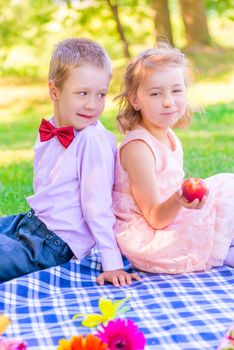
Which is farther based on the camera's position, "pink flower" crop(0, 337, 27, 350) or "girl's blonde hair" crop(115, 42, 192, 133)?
"girl's blonde hair" crop(115, 42, 192, 133)

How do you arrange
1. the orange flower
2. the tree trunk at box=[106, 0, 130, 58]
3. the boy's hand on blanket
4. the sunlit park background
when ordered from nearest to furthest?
the orange flower
the boy's hand on blanket
the sunlit park background
the tree trunk at box=[106, 0, 130, 58]

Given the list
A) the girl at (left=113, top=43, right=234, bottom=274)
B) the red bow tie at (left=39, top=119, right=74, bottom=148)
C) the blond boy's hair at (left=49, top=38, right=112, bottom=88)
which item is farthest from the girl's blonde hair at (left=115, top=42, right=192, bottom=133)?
the red bow tie at (left=39, top=119, right=74, bottom=148)

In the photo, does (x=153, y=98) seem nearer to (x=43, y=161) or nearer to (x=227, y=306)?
(x=43, y=161)

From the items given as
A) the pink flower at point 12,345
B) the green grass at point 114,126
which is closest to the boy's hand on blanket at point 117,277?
the pink flower at point 12,345

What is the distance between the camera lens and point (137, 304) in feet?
9.27

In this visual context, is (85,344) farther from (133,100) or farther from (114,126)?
(114,126)

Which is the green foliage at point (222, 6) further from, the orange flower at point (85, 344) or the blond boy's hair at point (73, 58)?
the orange flower at point (85, 344)

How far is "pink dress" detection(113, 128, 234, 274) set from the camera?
3119 millimetres

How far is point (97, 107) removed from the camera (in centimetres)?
321

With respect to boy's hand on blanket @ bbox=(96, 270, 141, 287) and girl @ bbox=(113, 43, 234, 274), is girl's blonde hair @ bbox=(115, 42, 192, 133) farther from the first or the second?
boy's hand on blanket @ bbox=(96, 270, 141, 287)

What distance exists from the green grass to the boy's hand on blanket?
97 centimetres

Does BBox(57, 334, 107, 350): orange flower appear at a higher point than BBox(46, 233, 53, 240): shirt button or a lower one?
lower

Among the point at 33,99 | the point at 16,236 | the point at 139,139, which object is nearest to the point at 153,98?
the point at 139,139

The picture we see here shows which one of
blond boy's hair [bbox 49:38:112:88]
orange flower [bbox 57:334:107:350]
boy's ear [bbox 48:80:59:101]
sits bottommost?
orange flower [bbox 57:334:107:350]
